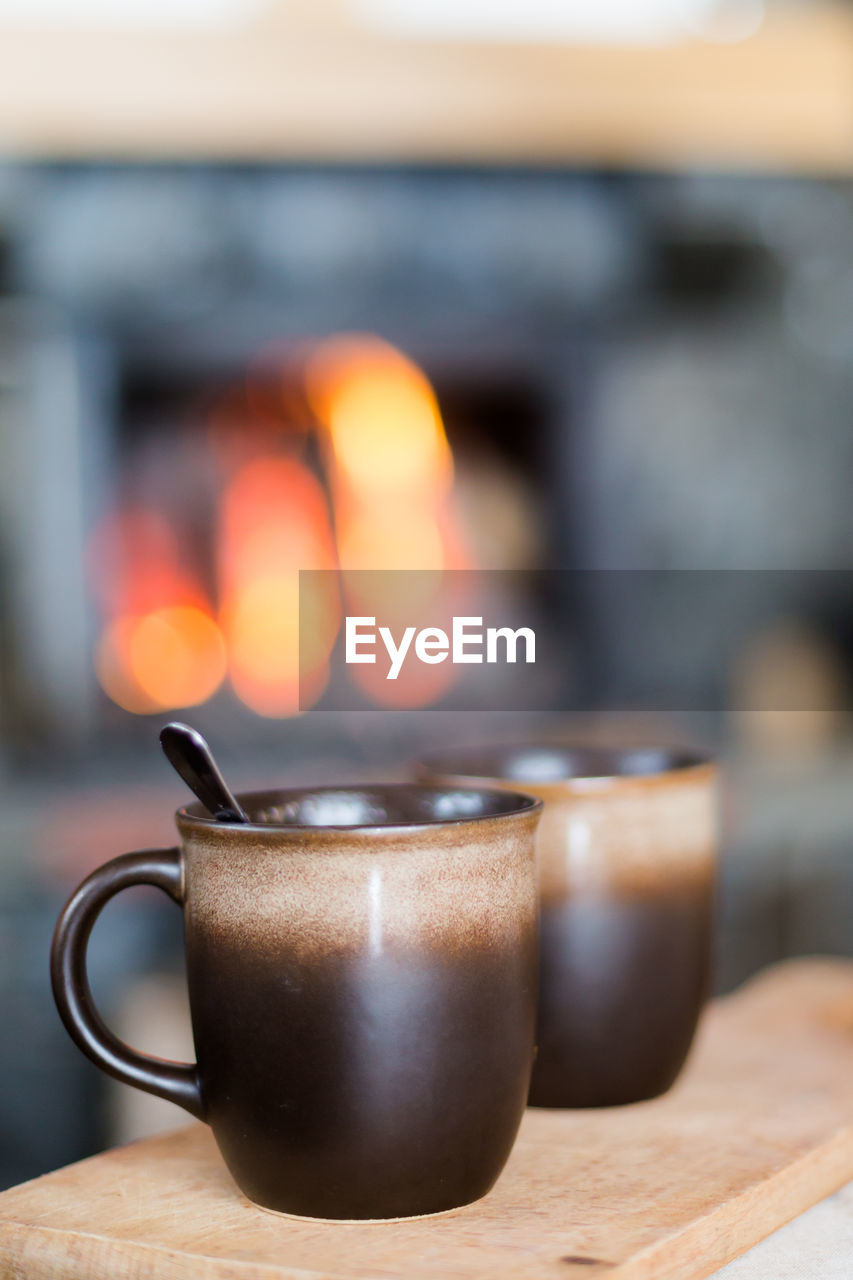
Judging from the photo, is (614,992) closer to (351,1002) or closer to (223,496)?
(351,1002)

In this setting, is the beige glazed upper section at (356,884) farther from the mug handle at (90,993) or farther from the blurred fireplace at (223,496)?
the blurred fireplace at (223,496)

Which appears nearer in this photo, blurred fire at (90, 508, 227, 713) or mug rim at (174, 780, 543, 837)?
mug rim at (174, 780, 543, 837)

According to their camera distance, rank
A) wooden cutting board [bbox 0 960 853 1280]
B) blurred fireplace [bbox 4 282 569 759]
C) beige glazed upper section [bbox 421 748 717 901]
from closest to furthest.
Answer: wooden cutting board [bbox 0 960 853 1280], beige glazed upper section [bbox 421 748 717 901], blurred fireplace [bbox 4 282 569 759]

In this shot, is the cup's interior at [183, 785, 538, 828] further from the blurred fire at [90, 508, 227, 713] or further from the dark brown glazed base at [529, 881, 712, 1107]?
the blurred fire at [90, 508, 227, 713]

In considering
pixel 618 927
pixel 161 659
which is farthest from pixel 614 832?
pixel 161 659

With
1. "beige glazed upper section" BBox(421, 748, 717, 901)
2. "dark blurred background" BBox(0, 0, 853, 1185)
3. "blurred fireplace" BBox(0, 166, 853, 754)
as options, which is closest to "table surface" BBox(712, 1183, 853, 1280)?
"beige glazed upper section" BBox(421, 748, 717, 901)

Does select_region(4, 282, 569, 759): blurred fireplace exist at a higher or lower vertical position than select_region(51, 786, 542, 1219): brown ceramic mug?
higher
